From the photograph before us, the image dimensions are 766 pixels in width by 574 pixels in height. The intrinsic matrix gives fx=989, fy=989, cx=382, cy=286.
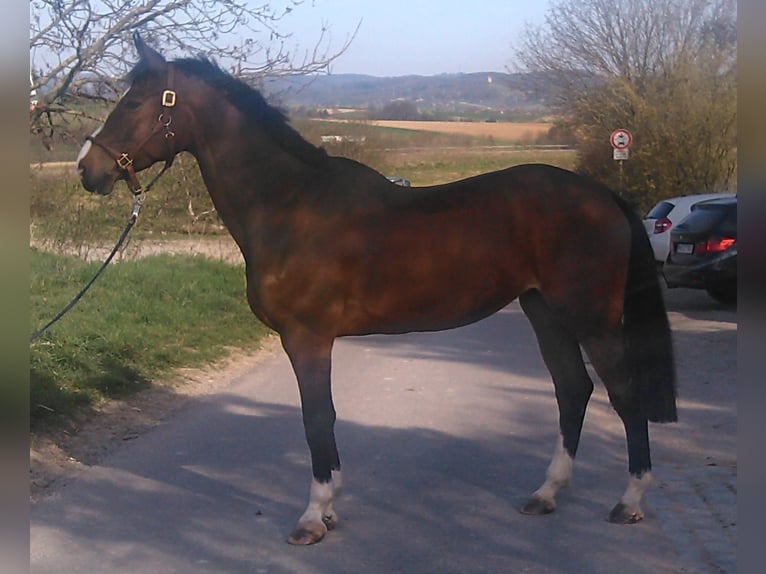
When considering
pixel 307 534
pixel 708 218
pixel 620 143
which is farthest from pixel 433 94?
pixel 620 143

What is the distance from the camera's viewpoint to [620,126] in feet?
53.0

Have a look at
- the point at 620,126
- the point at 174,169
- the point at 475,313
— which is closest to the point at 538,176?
the point at 475,313

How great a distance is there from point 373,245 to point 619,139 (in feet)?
33.8

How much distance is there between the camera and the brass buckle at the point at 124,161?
5207mm

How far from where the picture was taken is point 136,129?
17.1 ft

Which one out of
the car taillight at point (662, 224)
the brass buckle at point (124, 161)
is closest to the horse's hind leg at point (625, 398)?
the brass buckle at point (124, 161)

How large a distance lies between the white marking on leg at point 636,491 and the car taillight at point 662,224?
11.8 metres

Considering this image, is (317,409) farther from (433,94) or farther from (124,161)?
(433,94)

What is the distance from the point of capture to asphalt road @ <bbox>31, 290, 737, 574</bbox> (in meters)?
4.81

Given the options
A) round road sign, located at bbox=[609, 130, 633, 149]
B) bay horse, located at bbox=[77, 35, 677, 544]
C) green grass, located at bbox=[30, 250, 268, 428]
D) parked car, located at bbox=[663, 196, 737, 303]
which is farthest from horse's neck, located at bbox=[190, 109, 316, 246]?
round road sign, located at bbox=[609, 130, 633, 149]

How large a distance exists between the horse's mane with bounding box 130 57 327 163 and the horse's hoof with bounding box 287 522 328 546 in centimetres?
191

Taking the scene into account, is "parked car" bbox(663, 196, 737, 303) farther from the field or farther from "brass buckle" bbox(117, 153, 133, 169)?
"brass buckle" bbox(117, 153, 133, 169)

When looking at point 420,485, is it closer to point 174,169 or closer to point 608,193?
point 608,193

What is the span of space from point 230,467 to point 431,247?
2208 mm
